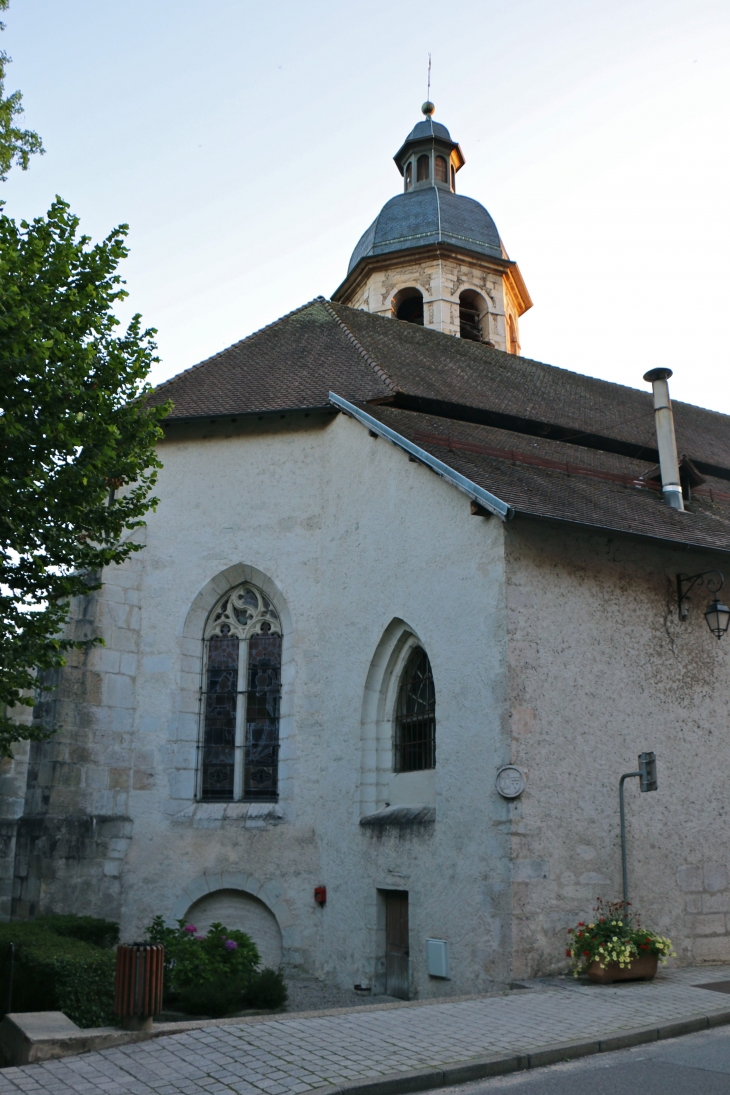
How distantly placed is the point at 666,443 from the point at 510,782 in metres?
5.69

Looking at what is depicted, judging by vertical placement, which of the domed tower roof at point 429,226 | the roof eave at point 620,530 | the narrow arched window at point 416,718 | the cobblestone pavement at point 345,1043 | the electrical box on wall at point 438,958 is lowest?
the cobblestone pavement at point 345,1043

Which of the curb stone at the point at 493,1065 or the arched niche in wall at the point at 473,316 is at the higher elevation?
the arched niche in wall at the point at 473,316

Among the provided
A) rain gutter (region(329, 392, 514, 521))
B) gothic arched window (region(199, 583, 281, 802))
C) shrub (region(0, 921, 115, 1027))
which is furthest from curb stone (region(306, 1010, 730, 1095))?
gothic arched window (region(199, 583, 281, 802))

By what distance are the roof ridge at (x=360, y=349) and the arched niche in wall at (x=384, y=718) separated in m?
4.03

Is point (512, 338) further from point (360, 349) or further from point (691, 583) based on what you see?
point (691, 583)

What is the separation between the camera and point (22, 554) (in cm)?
912

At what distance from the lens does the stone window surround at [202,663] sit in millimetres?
12633

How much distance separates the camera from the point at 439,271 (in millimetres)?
23594

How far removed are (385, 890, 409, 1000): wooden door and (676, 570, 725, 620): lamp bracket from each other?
4337 mm

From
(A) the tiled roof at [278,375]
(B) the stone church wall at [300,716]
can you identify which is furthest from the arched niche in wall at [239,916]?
(A) the tiled roof at [278,375]

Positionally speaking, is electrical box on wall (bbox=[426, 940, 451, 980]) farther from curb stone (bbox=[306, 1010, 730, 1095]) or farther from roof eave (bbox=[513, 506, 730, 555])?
roof eave (bbox=[513, 506, 730, 555])

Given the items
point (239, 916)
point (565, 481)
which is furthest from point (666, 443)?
point (239, 916)

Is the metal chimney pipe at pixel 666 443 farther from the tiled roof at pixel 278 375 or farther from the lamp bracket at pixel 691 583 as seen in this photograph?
the tiled roof at pixel 278 375

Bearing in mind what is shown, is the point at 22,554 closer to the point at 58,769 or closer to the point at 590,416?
the point at 58,769
